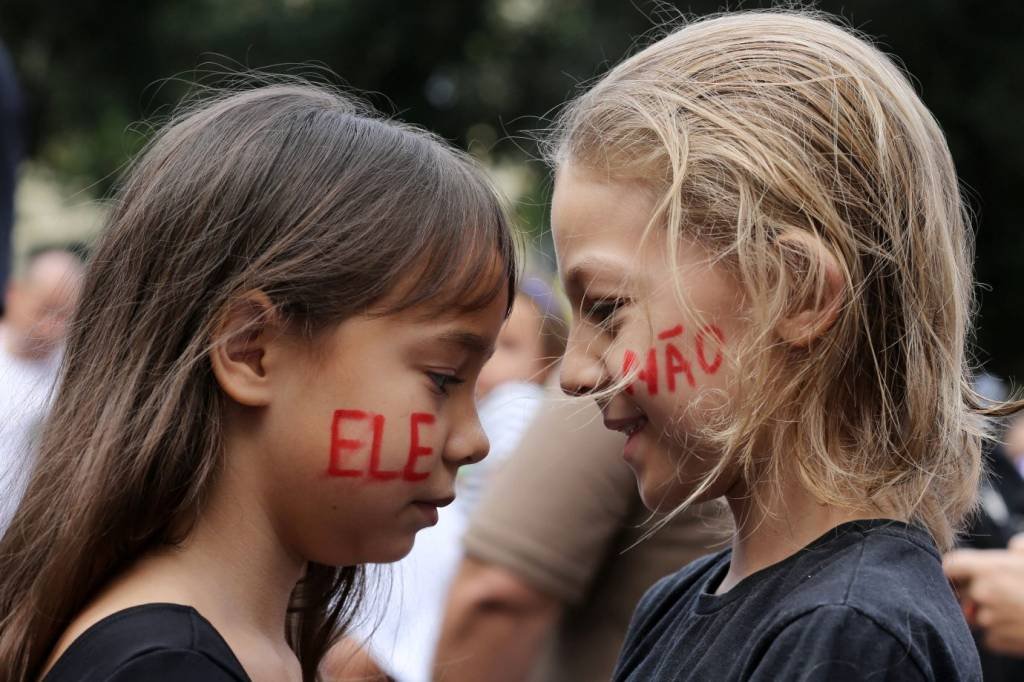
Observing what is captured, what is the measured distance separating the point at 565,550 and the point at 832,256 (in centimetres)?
148

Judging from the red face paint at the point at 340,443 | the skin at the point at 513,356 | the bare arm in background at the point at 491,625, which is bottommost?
the skin at the point at 513,356

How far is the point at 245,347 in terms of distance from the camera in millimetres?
1935

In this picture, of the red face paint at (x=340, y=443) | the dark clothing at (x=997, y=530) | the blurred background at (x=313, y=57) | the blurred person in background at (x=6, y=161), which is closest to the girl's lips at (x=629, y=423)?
the red face paint at (x=340, y=443)

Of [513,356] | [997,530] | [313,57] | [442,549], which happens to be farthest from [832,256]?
[313,57]

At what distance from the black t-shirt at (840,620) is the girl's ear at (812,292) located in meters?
0.29

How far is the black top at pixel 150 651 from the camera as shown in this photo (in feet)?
5.44

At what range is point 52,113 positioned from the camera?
60.7 feet

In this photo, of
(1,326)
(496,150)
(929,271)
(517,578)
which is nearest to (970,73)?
(496,150)

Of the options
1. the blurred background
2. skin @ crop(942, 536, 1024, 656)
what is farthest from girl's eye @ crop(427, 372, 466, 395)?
the blurred background

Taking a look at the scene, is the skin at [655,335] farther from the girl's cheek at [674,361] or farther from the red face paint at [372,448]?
the red face paint at [372,448]

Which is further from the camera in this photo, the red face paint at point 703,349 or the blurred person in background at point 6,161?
the blurred person in background at point 6,161

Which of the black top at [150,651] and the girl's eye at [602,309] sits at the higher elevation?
the girl's eye at [602,309]

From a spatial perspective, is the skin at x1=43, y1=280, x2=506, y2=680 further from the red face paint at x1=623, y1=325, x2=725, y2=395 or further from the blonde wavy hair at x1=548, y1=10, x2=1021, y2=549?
the blonde wavy hair at x1=548, y1=10, x2=1021, y2=549

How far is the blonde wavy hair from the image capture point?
1.85m
